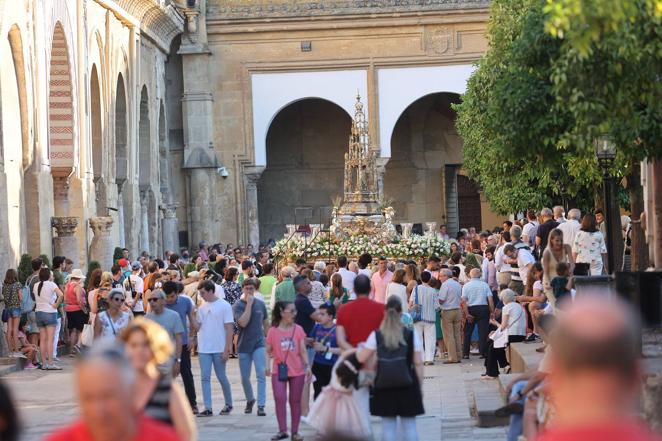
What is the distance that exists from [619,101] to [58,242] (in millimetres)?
16191

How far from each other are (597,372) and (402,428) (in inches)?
297

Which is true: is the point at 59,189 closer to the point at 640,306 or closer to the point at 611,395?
the point at 640,306

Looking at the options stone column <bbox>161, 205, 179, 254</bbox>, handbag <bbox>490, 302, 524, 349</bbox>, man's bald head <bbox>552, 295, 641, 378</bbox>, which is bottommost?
handbag <bbox>490, 302, 524, 349</bbox>

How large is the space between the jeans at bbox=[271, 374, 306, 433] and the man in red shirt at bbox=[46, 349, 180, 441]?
877 centimetres

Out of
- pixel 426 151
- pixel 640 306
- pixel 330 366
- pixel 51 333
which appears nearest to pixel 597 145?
pixel 640 306

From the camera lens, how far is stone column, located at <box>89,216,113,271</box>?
97.3 ft

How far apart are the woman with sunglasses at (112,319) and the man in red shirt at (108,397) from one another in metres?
9.00

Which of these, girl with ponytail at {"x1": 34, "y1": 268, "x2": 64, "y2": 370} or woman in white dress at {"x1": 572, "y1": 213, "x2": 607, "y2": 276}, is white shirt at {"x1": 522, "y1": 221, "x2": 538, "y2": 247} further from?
girl with ponytail at {"x1": 34, "y1": 268, "x2": 64, "y2": 370}

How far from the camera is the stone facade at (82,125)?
24500 mm

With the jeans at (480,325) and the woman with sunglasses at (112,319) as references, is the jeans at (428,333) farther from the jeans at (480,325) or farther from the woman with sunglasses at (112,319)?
the woman with sunglasses at (112,319)

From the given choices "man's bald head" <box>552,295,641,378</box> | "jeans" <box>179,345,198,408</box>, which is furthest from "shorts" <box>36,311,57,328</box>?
"man's bald head" <box>552,295,641,378</box>

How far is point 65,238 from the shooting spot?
26672 millimetres

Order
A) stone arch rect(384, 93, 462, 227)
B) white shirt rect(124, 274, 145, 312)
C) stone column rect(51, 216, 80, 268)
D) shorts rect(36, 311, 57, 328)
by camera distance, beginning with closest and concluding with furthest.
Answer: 1. shorts rect(36, 311, 57, 328)
2. white shirt rect(124, 274, 145, 312)
3. stone column rect(51, 216, 80, 268)
4. stone arch rect(384, 93, 462, 227)

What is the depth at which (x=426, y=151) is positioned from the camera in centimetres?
4500
